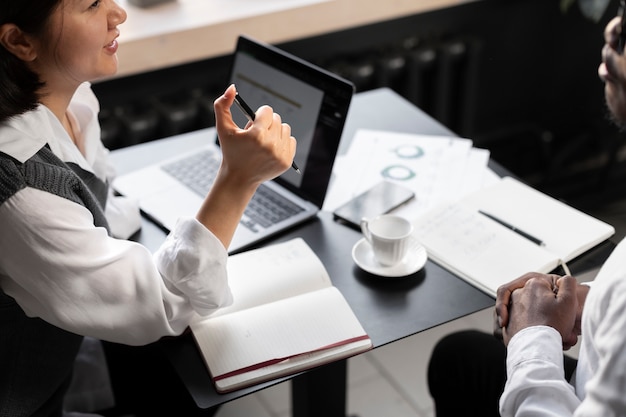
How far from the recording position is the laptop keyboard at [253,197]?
52.0 inches

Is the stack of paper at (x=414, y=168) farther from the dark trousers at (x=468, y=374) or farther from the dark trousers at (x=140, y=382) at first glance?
the dark trousers at (x=140, y=382)

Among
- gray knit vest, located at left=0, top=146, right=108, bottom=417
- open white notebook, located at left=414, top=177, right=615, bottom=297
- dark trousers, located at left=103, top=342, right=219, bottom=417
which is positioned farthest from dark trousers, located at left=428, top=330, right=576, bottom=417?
gray knit vest, located at left=0, top=146, right=108, bottom=417

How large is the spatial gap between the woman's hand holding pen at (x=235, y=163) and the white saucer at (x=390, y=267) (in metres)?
0.23

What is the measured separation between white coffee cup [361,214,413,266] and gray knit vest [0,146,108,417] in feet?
1.31

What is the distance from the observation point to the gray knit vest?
1.02 meters

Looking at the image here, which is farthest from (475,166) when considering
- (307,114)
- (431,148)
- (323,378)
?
(323,378)

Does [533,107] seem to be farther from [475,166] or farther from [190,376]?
[190,376]

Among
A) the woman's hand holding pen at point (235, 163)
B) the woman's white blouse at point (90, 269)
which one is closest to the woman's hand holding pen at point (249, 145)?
the woman's hand holding pen at point (235, 163)

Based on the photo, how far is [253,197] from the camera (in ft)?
4.52

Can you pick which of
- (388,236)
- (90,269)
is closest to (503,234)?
(388,236)

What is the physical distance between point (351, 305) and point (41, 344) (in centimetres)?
46

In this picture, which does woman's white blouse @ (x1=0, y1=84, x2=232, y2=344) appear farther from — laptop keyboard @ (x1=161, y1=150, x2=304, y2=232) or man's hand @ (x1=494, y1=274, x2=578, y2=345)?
man's hand @ (x1=494, y1=274, x2=578, y2=345)

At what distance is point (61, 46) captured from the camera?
1.04 m

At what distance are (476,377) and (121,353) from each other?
63 centimetres
